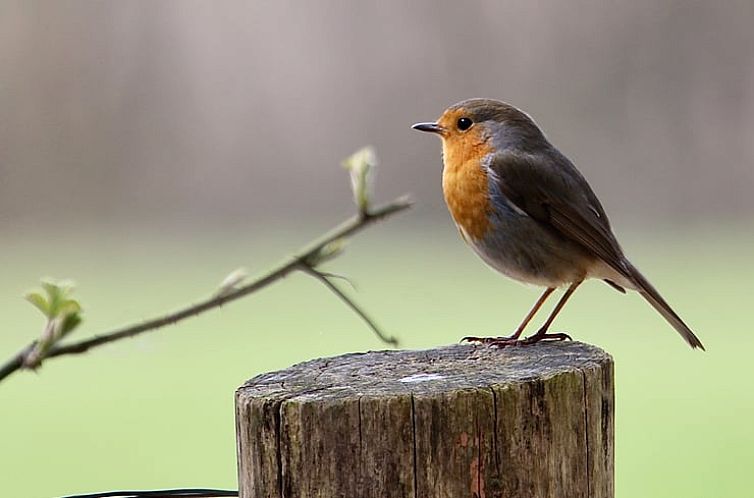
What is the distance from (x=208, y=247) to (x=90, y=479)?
4.87 m

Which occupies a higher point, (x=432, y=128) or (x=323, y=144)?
(x=323, y=144)

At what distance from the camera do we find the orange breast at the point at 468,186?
3107 millimetres

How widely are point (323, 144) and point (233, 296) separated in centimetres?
755

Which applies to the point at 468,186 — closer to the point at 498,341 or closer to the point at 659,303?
the point at 659,303

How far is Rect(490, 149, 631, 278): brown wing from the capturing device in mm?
3082

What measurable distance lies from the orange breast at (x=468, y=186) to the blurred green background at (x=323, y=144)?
4796mm

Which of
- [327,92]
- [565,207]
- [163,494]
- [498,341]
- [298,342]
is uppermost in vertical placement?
[327,92]

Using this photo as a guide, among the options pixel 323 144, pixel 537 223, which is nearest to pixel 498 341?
pixel 537 223

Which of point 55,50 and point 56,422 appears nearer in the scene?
point 56,422

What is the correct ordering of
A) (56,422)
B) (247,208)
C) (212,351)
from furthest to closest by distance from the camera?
1. (247,208)
2. (212,351)
3. (56,422)

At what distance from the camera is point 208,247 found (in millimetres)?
10570

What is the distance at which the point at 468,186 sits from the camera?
10.3 ft

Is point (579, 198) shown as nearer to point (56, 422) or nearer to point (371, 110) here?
point (56, 422)

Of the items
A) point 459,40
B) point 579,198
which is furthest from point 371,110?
point 579,198
